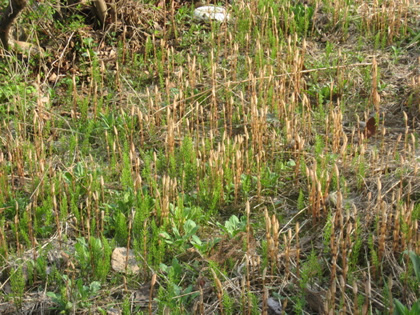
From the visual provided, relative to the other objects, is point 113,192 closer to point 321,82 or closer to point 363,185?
point 363,185

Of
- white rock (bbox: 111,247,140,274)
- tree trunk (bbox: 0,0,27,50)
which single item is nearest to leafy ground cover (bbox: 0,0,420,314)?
white rock (bbox: 111,247,140,274)

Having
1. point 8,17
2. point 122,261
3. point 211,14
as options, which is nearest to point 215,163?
point 122,261

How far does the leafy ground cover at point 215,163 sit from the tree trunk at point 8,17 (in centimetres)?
18

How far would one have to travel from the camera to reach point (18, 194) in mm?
3949

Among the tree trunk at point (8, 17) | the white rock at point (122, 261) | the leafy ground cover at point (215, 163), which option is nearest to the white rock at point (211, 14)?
the leafy ground cover at point (215, 163)

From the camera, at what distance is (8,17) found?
16.5 ft

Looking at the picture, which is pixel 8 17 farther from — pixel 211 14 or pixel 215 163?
pixel 215 163

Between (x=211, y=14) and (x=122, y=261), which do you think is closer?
(x=122, y=261)

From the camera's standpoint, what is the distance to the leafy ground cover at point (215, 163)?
306 cm

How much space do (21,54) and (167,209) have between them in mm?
2677

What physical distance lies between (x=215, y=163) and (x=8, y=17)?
7.96ft

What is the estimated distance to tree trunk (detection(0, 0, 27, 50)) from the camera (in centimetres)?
492

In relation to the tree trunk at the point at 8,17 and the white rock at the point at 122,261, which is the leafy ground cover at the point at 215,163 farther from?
the tree trunk at the point at 8,17

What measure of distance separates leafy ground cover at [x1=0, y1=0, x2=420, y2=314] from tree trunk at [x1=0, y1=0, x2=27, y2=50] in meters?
0.18
